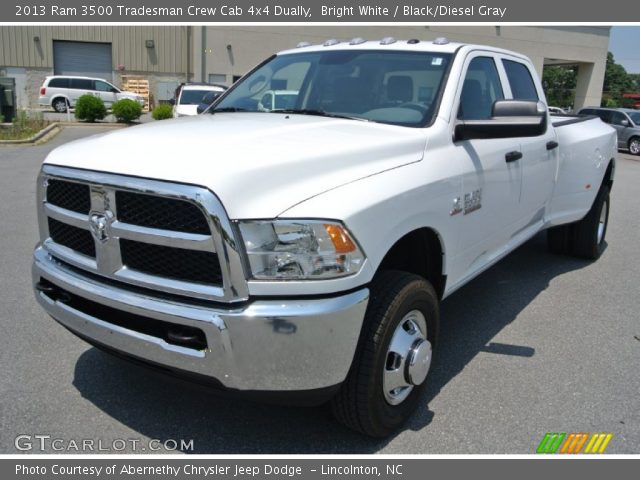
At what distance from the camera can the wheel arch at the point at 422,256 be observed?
3225 millimetres

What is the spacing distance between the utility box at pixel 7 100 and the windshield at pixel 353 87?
59.3 feet

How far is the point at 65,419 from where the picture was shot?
3.09 meters

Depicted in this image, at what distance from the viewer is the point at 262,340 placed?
7.73 feet

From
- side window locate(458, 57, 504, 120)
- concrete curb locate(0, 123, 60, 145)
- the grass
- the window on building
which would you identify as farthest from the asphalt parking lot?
the window on building

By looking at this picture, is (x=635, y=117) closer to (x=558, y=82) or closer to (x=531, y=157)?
(x=531, y=157)

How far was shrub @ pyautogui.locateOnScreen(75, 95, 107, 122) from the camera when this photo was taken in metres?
21.9

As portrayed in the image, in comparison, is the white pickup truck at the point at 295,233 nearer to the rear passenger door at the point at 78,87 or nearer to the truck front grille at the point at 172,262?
the truck front grille at the point at 172,262

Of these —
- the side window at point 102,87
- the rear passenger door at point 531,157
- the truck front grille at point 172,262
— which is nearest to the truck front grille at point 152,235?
the truck front grille at point 172,262

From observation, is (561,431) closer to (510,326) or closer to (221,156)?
(510,326)

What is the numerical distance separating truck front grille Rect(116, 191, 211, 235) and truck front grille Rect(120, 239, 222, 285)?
10 cm

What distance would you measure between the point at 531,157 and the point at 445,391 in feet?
6.29

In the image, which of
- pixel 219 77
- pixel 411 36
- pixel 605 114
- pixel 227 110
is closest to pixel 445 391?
pixel 227 110

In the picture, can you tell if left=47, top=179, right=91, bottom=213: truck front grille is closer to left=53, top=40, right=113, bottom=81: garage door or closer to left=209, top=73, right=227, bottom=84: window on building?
left=209, top=73, right=227, bottom=84: window on building
